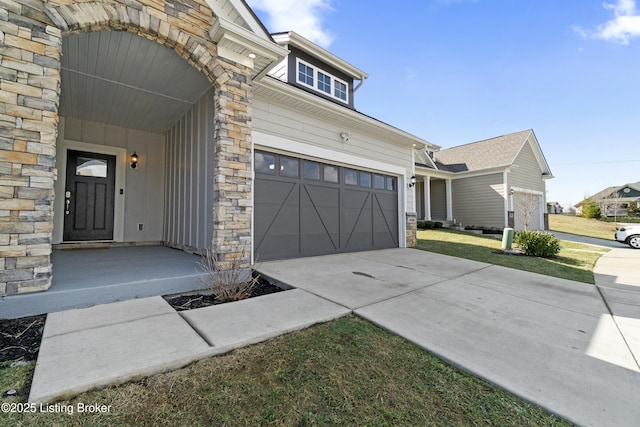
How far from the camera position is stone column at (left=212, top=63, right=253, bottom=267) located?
3996 millimetres

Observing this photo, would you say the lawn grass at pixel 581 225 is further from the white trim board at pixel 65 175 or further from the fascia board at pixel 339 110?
the white trim board at pixel 65 175

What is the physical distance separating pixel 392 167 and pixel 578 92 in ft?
50.0

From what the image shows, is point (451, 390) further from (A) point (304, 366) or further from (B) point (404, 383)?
(A) point (304, 366)

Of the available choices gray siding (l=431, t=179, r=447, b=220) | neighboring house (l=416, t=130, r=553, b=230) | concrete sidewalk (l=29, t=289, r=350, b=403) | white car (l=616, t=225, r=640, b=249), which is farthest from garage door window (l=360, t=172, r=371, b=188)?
white car (l=616, t=225, r=640, b=249)

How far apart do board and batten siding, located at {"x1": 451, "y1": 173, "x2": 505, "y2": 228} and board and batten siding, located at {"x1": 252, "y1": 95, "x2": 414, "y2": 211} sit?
8044mm

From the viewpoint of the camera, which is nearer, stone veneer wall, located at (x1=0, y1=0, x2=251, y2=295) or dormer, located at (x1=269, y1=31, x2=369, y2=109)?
stone veneer wall, located at (x1=0, y1=0, x2=251, y2=295)

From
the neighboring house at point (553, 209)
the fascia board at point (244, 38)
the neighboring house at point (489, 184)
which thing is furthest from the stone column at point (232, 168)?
the neighboring house at point (553, 209)

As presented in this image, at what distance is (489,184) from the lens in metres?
14.6

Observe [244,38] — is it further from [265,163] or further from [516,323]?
[516,323]

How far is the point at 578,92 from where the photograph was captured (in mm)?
15016

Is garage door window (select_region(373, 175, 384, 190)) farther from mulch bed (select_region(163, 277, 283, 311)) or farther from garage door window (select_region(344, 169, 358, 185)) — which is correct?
mulch bed (select_region(163, 277, 283, 311))

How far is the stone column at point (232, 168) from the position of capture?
4.00 meters

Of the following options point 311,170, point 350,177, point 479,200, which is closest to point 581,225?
point 479,200

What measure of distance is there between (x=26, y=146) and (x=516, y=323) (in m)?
5.57
